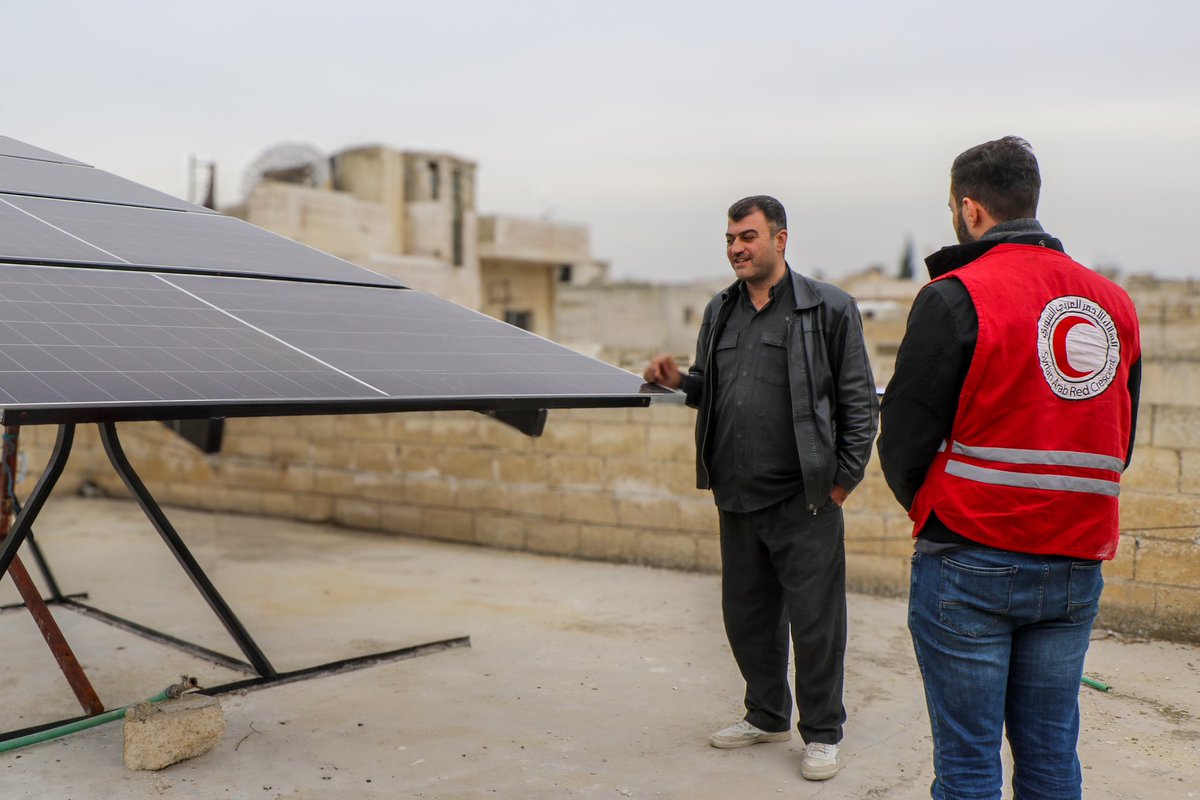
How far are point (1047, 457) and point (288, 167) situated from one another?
100 feet

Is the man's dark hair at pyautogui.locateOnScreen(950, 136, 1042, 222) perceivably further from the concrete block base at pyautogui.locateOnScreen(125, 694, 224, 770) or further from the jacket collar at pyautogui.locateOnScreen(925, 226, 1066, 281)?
the concrete block base at pyautogui.locateOnScreen(125, 694, 224, 770)

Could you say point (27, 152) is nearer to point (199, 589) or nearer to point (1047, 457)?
point (199, 589)

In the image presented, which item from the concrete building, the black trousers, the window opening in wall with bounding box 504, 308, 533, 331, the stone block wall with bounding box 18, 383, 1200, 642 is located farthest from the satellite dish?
the black trousers

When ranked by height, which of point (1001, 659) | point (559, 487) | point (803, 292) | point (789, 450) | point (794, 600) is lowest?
point (559, 487)

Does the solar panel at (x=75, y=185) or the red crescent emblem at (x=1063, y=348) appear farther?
the solar panel at (x=75, y=185)

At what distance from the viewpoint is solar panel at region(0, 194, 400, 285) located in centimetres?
477

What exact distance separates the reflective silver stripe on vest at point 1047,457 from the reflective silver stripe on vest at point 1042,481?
0.03 meters

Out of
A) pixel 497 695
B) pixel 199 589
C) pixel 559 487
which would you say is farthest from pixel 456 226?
pixel 497 695

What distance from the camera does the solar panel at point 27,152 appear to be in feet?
22.4

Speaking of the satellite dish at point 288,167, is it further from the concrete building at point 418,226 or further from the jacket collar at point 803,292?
the jacket collar at point 803,292

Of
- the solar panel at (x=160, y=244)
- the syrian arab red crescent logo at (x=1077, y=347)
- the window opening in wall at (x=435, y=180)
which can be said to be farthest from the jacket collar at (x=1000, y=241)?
the window opening in wall at (x=435, y=180)

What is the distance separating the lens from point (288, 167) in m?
30.8

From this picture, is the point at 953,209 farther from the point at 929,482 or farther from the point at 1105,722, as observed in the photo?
the point at 1105,722

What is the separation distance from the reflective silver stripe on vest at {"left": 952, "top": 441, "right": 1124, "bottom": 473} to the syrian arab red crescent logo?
13 cm
